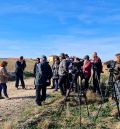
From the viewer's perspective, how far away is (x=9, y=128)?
15906mm

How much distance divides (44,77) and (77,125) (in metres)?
3.65

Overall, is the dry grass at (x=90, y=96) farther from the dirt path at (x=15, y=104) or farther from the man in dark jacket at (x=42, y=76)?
the dirt path at (x=15, y=104)

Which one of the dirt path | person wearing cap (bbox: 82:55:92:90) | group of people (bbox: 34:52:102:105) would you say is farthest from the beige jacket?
person wearing cap (bbox: 82:55:92:90)

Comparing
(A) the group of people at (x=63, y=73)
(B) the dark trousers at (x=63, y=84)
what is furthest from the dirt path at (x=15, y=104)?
(B) the dark trousers at (x=63, y=84)

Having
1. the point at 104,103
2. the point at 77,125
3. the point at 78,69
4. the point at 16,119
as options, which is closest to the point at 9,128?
the point at 16,119

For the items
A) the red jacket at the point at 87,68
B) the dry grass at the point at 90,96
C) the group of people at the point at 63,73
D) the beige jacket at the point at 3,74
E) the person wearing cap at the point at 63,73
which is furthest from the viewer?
the beige jacket at the point at 3,74

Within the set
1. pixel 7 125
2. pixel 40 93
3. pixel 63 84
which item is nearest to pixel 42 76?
pixel 40 93

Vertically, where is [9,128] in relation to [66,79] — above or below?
below

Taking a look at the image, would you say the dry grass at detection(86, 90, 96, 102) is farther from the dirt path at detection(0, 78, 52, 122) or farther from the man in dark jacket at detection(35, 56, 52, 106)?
the dirt path at detection(0, 78, 52, 122)

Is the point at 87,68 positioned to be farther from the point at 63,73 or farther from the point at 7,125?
the point at 7,125

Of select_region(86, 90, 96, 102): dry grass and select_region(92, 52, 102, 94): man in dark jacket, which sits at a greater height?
select_region(92, 52, 102, 94): man in dark jacket

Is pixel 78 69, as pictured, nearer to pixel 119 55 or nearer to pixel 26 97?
pixel 119 55

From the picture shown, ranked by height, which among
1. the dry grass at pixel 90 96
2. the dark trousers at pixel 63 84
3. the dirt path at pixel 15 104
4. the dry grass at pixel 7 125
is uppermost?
the dark trousers at pixel 63 84

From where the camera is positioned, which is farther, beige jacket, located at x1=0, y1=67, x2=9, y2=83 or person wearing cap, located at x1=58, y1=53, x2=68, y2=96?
beige jacket, located at x1=0, y1=67, x2=9, y2=83
